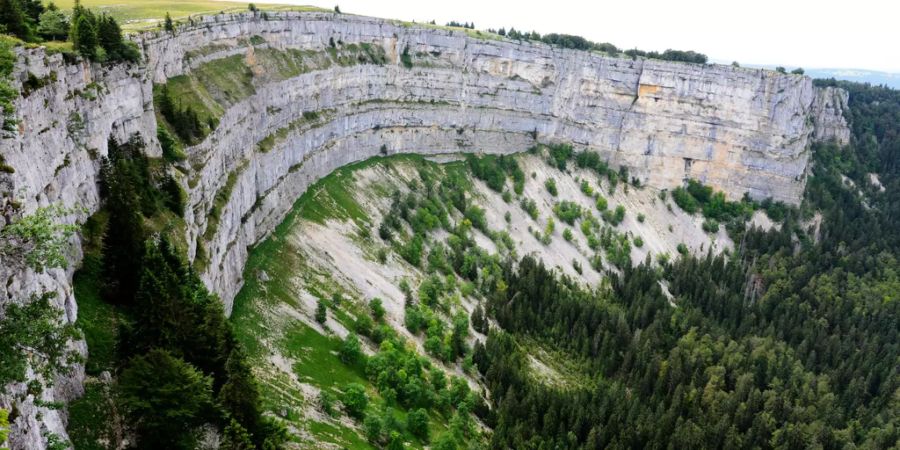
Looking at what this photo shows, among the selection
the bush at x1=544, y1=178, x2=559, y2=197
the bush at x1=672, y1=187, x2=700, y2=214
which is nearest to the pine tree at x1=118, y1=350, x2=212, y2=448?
the bush at x1=544, y1=178, x2=559, y2=197

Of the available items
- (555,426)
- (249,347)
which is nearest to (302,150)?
(249,347)

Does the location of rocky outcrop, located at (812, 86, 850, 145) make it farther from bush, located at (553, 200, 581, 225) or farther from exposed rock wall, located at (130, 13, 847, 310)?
bush, located at (553, 200, 581, 225)

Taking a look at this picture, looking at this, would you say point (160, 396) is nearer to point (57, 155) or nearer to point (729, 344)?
point (57, 155)

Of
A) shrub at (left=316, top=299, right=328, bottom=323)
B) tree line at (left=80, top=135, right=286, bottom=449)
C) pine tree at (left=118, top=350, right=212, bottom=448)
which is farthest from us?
shrub at (left=316, top=299, right=328, bottom=323)

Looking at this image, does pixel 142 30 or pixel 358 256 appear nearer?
pixel 142 30

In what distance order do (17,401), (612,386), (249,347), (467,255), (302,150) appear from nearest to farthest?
(17,401), (249,347), (612,386), (302,150), (467,255)

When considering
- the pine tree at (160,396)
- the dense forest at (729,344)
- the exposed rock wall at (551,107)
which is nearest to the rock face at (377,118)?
the exposed rock wall at (551,107)

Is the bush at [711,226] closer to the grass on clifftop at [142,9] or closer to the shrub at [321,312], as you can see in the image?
the shrub at [321,312]

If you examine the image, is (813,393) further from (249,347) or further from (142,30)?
(142,30)
